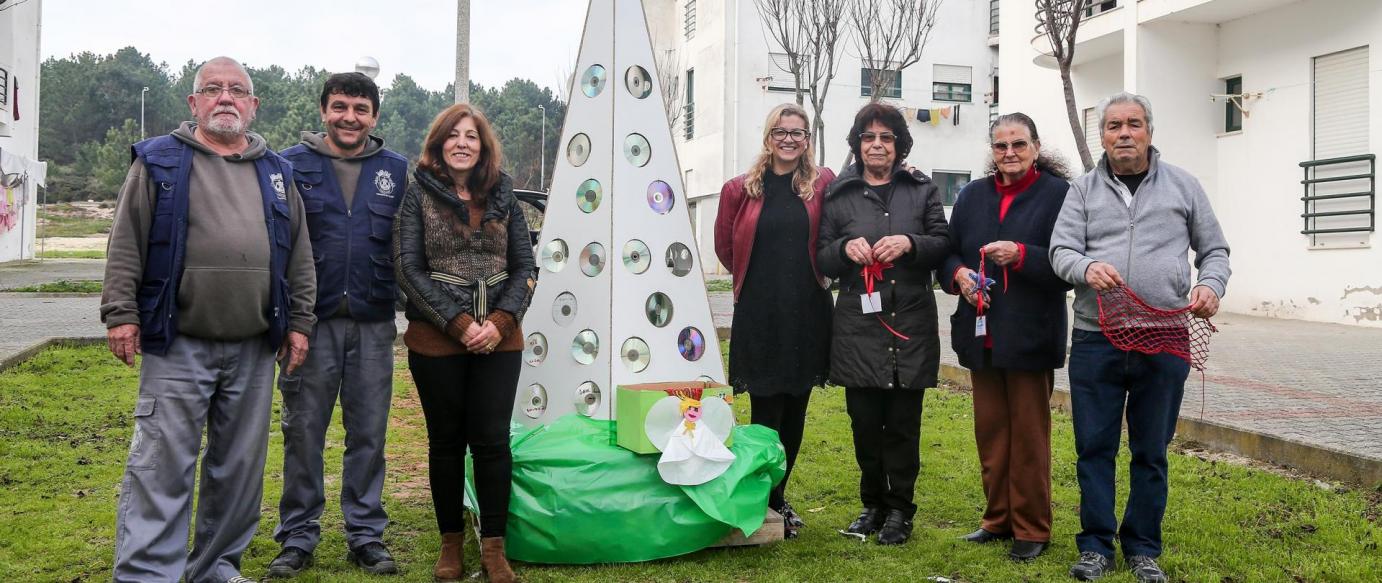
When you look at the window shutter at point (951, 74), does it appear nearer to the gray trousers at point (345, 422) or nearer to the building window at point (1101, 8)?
the building window at point (1101, 8)

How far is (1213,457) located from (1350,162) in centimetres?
1033

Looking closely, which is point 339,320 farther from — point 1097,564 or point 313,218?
point 1097,564

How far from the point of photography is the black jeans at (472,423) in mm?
4004

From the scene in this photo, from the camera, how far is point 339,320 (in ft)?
13.8

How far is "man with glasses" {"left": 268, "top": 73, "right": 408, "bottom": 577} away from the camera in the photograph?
13.6 feet

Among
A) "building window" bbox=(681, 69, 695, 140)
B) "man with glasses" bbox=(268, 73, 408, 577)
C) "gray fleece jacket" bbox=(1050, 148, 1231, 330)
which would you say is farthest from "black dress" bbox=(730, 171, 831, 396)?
"building window" bbox=(681, 69, 695, 140)

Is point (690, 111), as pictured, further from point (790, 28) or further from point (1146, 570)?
point (1146, 570)

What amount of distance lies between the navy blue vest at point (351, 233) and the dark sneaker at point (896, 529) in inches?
92.2

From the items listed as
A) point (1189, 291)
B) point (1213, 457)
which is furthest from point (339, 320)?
point (1213, 457)

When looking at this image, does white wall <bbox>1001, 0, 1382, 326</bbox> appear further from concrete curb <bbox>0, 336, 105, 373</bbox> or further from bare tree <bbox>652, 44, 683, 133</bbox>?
bare tree <bbox>652, 44, 683, 133</bbox>

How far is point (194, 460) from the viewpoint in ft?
12.1

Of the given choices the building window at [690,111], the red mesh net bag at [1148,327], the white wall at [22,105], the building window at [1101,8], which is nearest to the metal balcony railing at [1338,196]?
the building window at [1101,8]

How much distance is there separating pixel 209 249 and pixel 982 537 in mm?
3329

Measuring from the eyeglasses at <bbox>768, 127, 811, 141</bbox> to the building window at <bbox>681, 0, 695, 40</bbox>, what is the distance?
2838 centimetres
